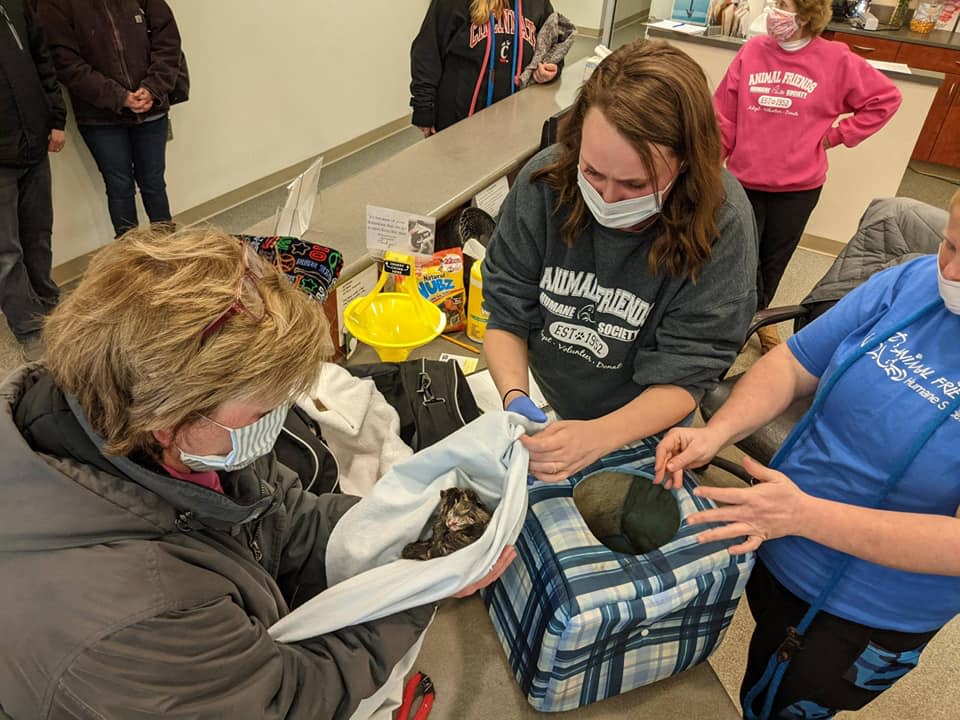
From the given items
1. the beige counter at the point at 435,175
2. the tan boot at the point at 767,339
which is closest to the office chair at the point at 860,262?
the tan boot at the point at 767,339

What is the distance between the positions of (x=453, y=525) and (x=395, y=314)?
89cm

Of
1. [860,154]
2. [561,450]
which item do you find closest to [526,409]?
[561,450]

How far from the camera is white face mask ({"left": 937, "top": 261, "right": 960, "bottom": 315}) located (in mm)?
964

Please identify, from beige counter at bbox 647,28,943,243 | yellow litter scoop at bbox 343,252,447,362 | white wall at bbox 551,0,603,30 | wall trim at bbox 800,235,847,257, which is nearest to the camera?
yellow litter scoop at bbox 343,252,447,362

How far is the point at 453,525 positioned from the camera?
104 centimetres

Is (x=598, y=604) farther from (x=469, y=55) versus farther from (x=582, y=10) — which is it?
(x=582, y=10)

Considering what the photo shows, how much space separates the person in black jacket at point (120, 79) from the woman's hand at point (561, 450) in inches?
101

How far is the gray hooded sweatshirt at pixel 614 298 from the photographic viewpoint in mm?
1188

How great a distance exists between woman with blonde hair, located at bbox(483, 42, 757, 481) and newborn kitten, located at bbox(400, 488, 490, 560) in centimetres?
12

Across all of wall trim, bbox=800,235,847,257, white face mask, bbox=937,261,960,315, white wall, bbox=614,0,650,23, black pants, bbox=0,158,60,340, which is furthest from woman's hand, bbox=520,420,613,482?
white wall, bbox=614,0,650,23

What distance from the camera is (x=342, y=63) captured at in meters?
5.02

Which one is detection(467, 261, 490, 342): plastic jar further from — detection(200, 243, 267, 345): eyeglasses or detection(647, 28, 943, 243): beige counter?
detection(647, 28, 943, 243): beige counter

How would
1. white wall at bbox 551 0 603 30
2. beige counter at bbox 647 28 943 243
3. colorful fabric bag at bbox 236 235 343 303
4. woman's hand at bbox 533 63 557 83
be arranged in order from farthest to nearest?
1. white wall at bbox 551 0 603 30
2. beige counter at bbox 647 28 943 243
3. woman's hand at bbox 533 63 557 83
4. colorful fabric bag at bbox 236 235 343 303

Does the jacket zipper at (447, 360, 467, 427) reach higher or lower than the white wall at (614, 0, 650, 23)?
lower
